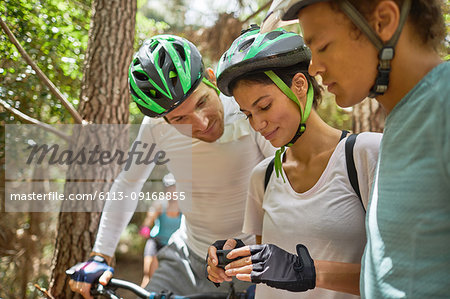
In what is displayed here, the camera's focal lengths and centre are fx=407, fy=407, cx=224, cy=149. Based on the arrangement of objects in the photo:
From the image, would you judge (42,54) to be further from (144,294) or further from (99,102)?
(144,294)

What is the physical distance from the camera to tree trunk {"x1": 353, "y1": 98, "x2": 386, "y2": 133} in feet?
13.0

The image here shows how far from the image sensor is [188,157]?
276cm

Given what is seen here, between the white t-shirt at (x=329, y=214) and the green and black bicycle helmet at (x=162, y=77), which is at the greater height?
the green and black bicycle helmet at (x=162, y=77)

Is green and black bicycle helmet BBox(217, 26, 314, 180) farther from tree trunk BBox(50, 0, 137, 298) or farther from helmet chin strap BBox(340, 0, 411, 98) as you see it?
tree trunk BBox(50, 0, 137, 298)

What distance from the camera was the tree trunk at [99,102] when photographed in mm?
3607

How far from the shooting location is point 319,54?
1.23 m

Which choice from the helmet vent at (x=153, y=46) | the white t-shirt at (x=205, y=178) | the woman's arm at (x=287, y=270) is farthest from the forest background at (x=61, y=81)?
the woman's arm at (x=287, y=270)

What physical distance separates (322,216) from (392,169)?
0.58 meters

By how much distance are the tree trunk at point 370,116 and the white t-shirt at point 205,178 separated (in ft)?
6.02

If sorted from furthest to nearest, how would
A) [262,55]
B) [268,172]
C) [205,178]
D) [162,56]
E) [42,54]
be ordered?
[42,54] → [205,178] → [162,56] → [268,172] → [262,55]

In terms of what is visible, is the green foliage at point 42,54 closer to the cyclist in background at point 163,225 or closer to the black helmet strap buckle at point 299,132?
the cyclist in background at point 163,225

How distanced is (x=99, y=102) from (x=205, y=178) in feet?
5.52

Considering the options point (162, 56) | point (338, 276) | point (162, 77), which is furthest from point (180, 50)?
point (338, 276)

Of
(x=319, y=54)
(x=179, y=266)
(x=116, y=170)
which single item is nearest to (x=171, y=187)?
(x=116, y=170)
